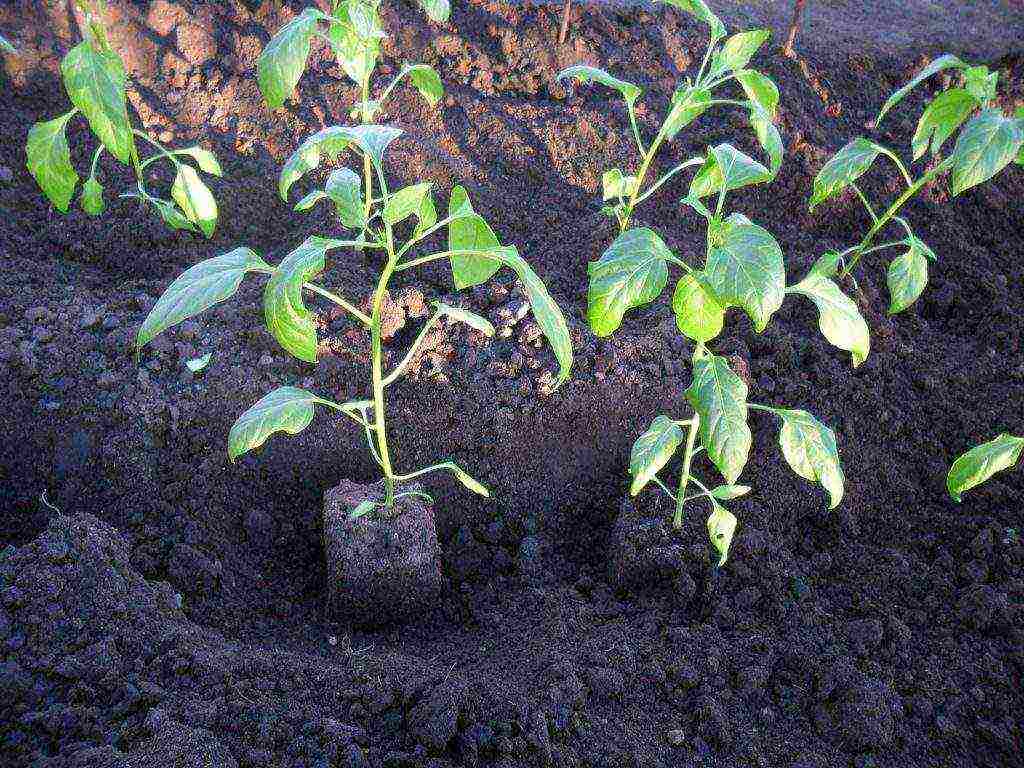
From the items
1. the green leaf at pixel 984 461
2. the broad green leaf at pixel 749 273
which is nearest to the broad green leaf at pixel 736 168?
the broad green leaf at pixel 749 273

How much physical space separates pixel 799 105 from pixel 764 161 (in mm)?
407

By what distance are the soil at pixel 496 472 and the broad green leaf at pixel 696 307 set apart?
79cm

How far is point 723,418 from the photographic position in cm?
182

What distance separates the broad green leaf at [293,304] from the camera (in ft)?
5.33

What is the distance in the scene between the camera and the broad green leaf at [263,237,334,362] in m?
1.63

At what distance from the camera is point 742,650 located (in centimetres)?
210

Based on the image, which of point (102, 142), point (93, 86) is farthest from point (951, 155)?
point (102, 142)

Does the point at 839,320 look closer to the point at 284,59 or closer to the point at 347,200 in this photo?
the point at 347,200

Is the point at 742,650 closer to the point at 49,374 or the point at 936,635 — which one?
the point at 936,635

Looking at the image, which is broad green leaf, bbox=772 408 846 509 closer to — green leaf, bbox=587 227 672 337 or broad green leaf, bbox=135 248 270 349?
green leaf, bbox=587 227 672 337

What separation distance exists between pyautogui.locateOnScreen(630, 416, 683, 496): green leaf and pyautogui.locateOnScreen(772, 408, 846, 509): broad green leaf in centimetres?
27

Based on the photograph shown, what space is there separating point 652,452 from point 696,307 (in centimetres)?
42

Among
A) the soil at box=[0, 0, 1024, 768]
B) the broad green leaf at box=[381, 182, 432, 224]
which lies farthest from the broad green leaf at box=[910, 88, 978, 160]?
the broad green leaf at box=[381, 182, 432, 224]

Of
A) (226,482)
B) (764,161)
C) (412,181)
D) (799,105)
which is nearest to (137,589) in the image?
(226,482)
